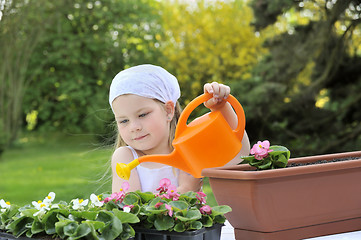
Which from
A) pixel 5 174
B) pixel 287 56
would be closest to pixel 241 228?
pixel 287 56

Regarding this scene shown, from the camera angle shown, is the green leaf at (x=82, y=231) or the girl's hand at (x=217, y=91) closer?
the green leaf at (x=82, y=231)

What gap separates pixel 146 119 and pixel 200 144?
36 centimetres

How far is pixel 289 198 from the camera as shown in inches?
42.9

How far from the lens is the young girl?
1443 mm

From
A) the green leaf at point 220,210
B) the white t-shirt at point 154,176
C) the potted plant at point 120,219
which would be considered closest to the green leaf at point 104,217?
the potted plant at point 120,219

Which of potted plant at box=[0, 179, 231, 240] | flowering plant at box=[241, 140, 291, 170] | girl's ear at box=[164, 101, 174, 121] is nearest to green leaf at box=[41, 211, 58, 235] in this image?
potted plant at box=[0, 179, 231, 240]

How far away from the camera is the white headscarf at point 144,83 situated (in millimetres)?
1443

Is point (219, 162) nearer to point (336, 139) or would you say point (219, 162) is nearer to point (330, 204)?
point (330, 204)

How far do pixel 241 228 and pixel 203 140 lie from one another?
0.23m

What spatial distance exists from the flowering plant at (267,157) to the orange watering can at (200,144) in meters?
0.08

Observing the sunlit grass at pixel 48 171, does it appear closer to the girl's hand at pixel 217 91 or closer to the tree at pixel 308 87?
the tree at pixel 308 87

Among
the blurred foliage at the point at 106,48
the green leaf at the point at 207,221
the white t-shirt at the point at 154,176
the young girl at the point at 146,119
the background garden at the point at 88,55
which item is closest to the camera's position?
the green leaf at the point at 207,221

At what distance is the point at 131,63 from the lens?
9.43 meters

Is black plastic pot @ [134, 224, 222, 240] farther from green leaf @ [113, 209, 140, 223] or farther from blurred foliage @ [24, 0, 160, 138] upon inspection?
blurred foliage @ [24, 0, 160, 138]
